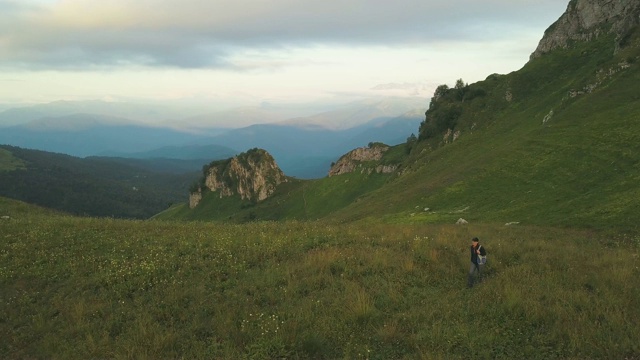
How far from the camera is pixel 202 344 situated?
1037cm

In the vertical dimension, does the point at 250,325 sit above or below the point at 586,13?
below

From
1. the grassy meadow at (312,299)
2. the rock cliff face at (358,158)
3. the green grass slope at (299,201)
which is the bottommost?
the green grass slope at (299,201)

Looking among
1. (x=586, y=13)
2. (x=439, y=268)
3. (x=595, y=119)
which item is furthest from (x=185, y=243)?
(x=586, y=13)

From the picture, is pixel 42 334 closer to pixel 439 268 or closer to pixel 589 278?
pixel 439 268

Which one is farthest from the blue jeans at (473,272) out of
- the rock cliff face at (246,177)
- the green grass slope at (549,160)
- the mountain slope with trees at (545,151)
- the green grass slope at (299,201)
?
the rock cliff face at (246,177)

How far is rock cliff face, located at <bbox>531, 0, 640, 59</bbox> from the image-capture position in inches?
2367

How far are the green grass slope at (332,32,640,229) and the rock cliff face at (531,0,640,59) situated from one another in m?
3.10

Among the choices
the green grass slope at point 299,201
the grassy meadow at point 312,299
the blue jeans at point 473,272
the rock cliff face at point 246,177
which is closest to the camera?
the grassy meadow at point 312,299

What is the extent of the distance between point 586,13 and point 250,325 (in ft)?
298

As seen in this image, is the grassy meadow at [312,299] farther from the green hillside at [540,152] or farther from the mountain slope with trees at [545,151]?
the green hillside at [540,152]

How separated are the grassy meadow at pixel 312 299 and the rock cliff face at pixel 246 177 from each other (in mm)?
130738

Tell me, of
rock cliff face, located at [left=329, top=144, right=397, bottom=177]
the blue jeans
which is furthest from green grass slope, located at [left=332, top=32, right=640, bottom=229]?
rock cliff face, located at [left=329, top=144, right=397, bottom=177]

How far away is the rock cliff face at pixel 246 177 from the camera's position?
152 metres

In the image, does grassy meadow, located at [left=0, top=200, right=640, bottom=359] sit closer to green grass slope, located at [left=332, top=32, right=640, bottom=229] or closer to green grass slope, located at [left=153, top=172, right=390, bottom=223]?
green grass slope, located at [left=332, top=32, right=640, bottom=229]
